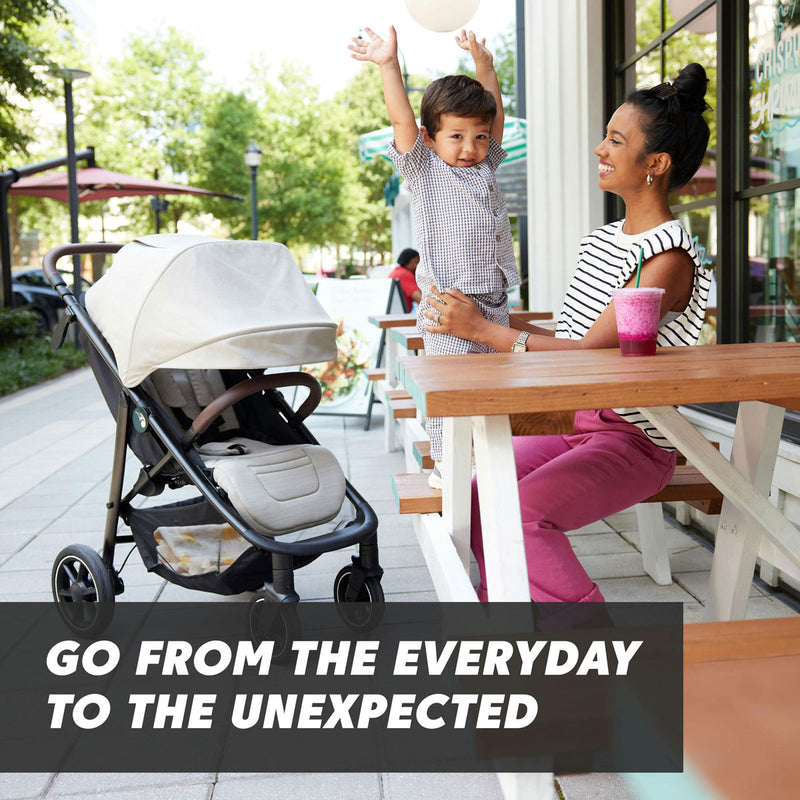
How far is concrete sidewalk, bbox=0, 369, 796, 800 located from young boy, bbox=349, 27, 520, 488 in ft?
3.31

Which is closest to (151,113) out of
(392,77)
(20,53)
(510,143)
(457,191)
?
(20,53)

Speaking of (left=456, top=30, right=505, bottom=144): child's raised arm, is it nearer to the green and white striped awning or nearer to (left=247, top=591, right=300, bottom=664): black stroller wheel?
(left=247, top=591, right=300, bottom=664): black stroller wheel

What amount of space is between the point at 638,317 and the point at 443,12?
308cm

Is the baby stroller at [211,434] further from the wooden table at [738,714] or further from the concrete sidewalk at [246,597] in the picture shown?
the wooden table at [738,714]

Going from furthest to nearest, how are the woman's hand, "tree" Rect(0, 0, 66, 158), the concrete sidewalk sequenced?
"tree" Rect(0, 0, 66, 158) < the woman's hand < the concrete sidewalk

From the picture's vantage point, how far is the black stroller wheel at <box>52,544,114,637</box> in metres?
2.82

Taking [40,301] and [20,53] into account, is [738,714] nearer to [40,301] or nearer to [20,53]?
[20,53]

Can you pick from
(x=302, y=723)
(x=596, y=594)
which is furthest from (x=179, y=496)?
(x=596, y=594)

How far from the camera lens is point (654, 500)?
278 cm

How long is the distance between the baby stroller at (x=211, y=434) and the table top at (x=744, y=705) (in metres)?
1.28

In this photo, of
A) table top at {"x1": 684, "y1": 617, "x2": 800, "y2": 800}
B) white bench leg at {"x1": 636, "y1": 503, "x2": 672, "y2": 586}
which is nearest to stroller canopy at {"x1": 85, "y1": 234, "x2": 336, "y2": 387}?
white bench leg at {"x1": 636, "y1": 503, "x2": 672, "y2": 586}

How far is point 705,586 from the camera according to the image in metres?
3.34

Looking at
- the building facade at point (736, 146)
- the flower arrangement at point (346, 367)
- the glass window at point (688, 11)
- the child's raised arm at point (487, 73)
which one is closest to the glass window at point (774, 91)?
the building facade at point (736, 146)

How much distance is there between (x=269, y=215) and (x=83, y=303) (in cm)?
2788
